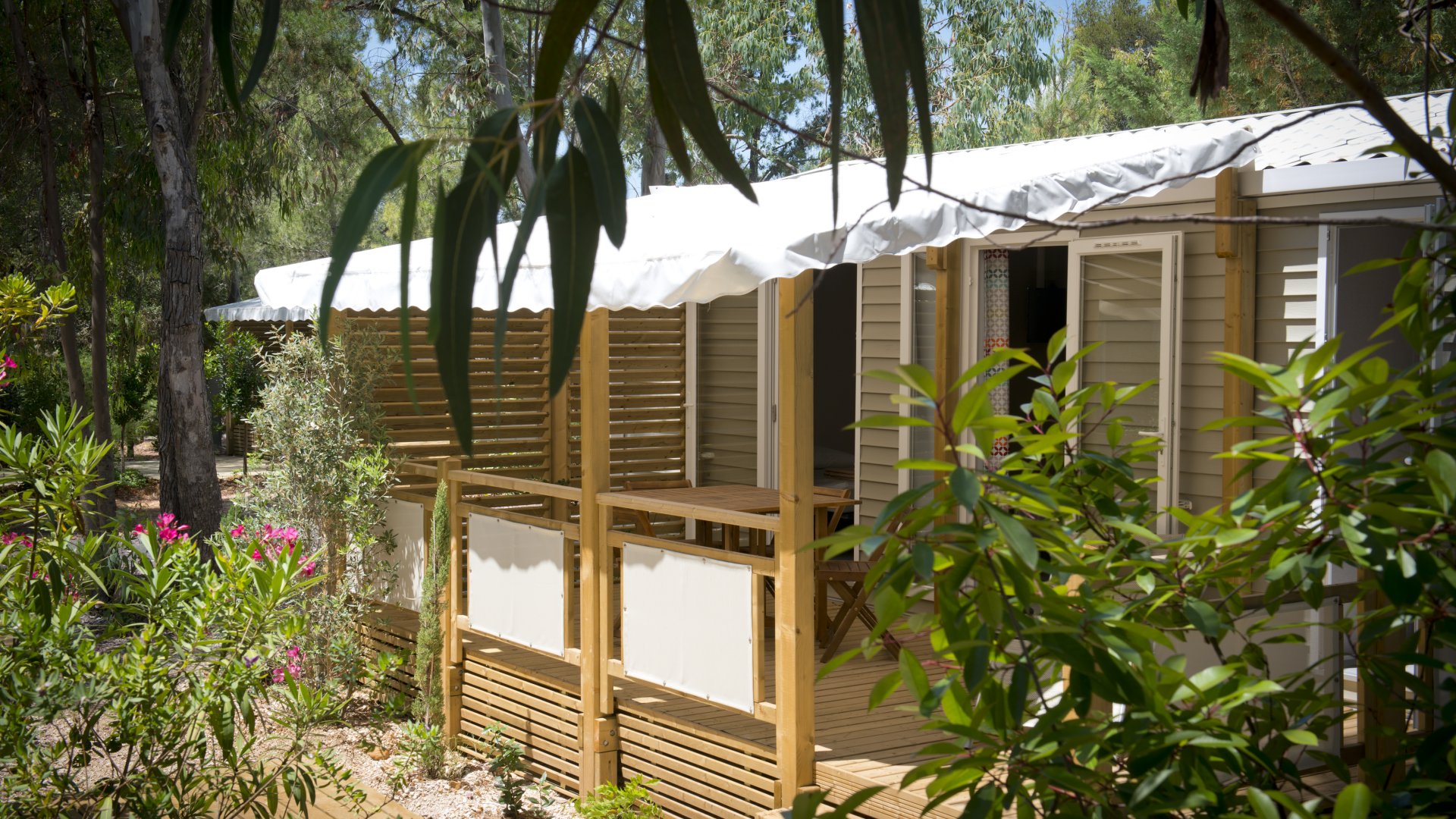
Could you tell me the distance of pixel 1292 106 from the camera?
11891mm

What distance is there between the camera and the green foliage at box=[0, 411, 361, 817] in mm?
3689

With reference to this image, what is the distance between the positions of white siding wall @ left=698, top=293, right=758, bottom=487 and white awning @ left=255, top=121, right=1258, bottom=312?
2436mm

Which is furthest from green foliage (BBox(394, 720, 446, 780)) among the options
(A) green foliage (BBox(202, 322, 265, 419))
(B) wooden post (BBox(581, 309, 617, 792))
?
(A) green foliage (BBox(202, 322, 265, 419))

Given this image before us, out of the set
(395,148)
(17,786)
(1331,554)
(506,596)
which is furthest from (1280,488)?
(506,596)

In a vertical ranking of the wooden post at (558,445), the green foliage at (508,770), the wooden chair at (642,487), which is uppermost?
the wooden post at (558,445)

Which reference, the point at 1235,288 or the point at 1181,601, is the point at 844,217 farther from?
the point at 1181,601

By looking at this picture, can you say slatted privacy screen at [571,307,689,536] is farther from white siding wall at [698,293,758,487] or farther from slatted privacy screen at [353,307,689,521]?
white siding wall at [698,293,758,487]

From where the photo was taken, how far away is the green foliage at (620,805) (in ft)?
16.4

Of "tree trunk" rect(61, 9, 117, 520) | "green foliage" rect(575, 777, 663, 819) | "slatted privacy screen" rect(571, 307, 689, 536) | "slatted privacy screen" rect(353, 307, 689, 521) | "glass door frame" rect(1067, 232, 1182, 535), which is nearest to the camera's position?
"green foliage" rect(575, 777, 663, 819)

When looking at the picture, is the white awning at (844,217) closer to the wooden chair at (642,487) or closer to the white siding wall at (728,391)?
the wooden chair at (642,487)

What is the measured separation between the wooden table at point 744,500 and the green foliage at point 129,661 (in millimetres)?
2140

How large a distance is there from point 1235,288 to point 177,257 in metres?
6.99

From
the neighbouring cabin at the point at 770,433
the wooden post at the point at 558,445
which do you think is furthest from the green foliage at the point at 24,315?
the wooden post at the point at 558,445

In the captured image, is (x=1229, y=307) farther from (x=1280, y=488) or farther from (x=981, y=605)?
(x=981, y=605)
